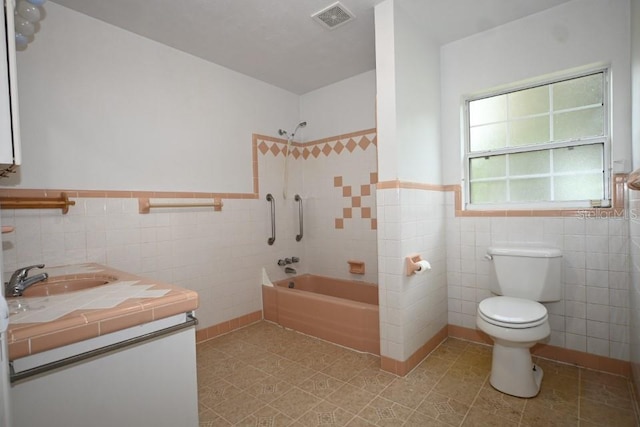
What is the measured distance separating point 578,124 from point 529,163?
1.24 feet

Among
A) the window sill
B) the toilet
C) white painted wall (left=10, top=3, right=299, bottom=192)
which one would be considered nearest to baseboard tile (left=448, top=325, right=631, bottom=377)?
the toilet

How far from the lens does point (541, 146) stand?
228 cm

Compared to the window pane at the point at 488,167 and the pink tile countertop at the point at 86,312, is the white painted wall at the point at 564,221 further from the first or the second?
the pink tile countertop at the point at 86,312

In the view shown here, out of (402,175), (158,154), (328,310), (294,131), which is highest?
(294,131)

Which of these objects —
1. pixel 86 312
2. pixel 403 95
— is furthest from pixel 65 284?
pixel 403 95

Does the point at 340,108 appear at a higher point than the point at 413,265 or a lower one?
higher

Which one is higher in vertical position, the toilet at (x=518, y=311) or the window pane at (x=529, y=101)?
the window pane at (x=529, y=101)

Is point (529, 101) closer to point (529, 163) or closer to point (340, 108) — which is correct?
point (529, 163)

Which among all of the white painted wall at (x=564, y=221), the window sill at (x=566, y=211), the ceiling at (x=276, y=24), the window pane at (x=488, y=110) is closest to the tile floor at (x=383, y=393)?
the white painted wall at (x=564, y=221)

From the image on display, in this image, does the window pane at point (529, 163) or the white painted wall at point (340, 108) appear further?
the white painted wall at point (340, 108)

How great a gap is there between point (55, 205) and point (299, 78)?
236 cm

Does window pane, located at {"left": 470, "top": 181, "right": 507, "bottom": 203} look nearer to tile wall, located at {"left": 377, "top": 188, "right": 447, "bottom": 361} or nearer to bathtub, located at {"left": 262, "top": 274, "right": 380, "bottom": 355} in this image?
tile wall, located at {"left": 377, "top": 188, "right": 447, "bottom": 361}

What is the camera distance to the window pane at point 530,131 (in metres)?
2.30

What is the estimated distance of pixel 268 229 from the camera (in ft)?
10.8
